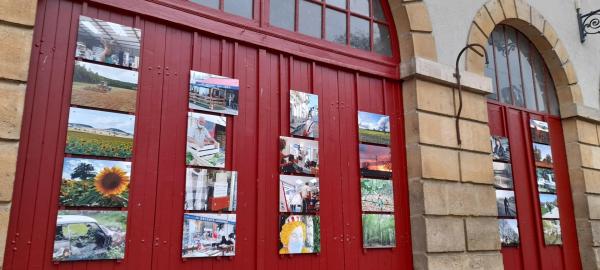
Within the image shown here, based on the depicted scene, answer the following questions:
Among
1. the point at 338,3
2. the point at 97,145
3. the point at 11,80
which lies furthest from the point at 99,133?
the point at 338,3

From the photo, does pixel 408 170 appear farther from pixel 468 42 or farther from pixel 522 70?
pixel 522 70

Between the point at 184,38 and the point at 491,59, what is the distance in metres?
4.59

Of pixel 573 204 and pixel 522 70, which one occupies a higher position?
pixel 522 70

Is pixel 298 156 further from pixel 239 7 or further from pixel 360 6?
pixel 360 6

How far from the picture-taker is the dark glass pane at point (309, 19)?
521 centimetres

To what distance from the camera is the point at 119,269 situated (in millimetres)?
3652


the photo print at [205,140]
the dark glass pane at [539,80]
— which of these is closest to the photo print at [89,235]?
the photo print at [205,140]

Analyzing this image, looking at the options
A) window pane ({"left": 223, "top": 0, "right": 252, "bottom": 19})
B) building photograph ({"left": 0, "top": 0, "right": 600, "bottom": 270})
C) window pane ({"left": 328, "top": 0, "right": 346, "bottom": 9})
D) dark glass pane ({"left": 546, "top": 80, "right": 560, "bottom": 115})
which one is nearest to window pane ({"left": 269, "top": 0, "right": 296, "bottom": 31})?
building photograph ({"left": 0, "top": 0, "right": 600, "bottom": 270})

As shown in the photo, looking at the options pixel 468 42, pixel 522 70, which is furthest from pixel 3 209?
pixel 522 70

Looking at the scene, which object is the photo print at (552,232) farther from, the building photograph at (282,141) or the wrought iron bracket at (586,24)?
the wrought iron bracket at (586,24)

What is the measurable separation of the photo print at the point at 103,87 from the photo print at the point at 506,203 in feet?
15.6

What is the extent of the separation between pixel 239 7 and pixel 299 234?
230cm

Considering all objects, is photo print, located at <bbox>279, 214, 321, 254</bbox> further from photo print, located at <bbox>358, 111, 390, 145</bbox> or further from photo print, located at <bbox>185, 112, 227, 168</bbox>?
photo print, located at <bbox>358, 111, 390, 145</bbox>

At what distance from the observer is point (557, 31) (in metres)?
7.75
